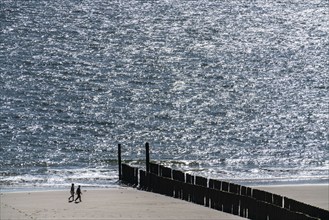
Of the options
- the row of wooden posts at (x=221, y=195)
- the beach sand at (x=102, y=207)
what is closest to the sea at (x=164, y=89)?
the row of wooden posts at (x=221, y=195)

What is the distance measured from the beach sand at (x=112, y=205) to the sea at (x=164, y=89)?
5051 mm

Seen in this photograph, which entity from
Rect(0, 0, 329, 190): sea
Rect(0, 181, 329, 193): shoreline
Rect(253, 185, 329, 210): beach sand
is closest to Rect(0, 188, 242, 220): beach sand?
Rect(0, 181, 329, 193): shoreline

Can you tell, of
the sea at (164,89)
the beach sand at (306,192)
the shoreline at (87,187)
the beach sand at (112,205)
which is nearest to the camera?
the beach sand at (112,205)

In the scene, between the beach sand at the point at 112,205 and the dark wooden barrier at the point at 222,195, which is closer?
the dark wooden barrier at the point at 222,195

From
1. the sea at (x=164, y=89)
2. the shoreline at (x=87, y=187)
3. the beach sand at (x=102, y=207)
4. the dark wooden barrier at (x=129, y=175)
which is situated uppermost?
the sea at (x=164, y=89)

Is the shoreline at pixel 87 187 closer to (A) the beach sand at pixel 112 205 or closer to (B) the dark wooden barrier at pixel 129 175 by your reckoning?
(B) the dark wooden barrier at pixel 129 175

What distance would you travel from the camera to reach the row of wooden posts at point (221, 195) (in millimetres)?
48031

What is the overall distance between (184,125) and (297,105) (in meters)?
10.4

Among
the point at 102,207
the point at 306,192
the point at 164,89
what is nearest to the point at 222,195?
the point at 102,207

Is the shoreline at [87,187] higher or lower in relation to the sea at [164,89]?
lower

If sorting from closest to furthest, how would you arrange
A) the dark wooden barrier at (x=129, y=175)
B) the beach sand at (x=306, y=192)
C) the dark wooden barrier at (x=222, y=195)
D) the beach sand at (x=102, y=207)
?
the dark wooden barrier at (x=222, y=195) → the beach sand at (x=102, y=207) → the beach sand at (x=306, y=192) → the dark wooden barrier at (x=129, y=175)

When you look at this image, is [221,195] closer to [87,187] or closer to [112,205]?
[112,205]

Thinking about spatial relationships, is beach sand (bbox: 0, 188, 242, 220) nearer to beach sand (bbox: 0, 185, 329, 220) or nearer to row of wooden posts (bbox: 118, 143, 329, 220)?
beach sand (bbox: 0, 185, 329, 220)

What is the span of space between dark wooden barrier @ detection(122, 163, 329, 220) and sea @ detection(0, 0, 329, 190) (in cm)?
347
